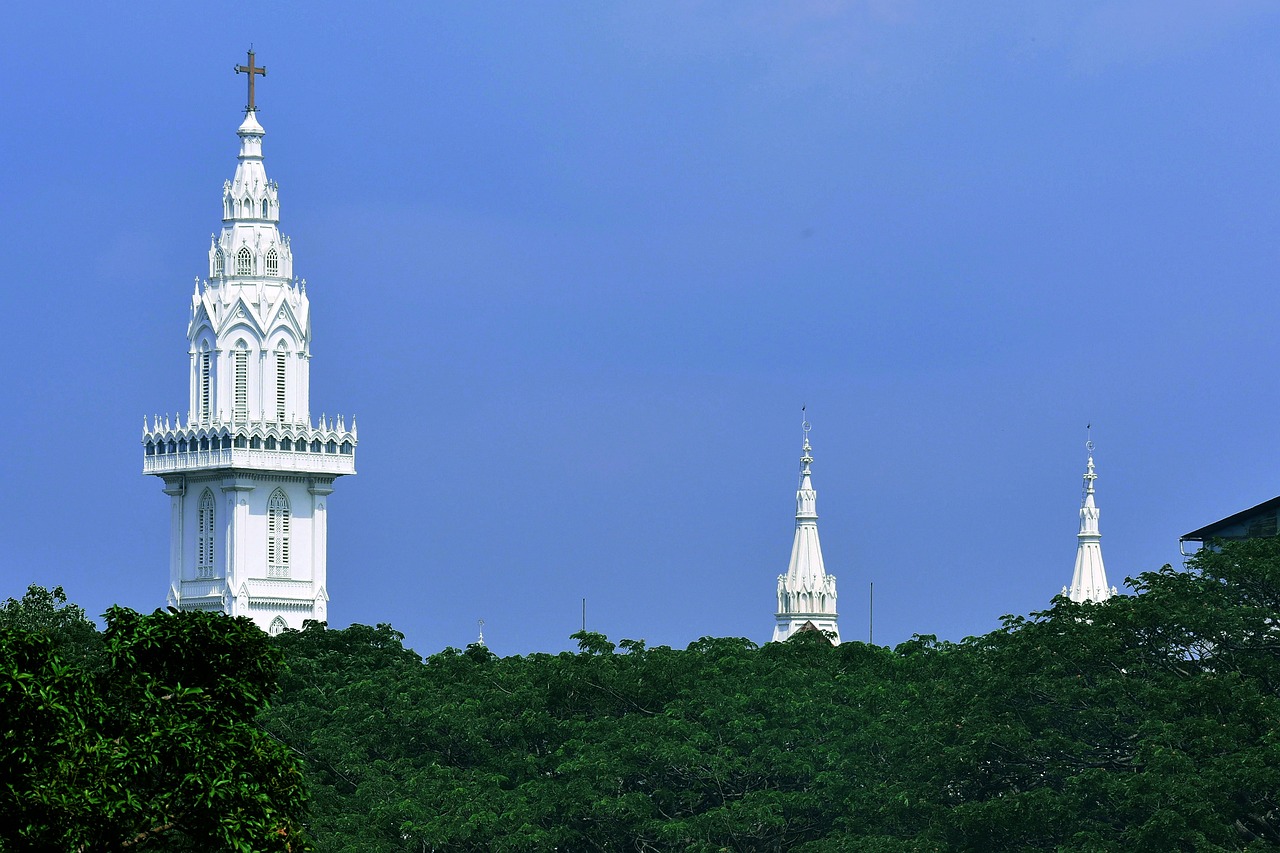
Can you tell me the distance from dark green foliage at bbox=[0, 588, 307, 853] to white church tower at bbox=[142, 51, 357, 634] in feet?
338

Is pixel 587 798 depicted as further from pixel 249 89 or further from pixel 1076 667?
pixel 249 89

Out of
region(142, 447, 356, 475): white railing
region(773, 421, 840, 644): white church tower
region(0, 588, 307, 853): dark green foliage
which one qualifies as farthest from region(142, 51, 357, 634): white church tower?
region(0, 588, 307, 853): dark green foliage

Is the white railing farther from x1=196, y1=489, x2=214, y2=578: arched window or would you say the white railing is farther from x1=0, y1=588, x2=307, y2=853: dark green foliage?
x1=0, y1=588, x2=307, y2=853: dark green foliage

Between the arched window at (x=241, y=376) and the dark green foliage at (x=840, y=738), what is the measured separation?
56399mm

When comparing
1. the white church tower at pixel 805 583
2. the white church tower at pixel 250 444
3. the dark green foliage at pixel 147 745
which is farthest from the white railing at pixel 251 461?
the dark green foliage at pixel 147 745

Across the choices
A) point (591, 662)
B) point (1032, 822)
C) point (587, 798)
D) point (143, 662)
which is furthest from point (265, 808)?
point (591, 662)

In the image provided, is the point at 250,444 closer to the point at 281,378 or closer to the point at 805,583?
the point at 281,378

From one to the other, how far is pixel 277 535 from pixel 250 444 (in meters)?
5.05

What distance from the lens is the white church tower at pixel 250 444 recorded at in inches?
5586

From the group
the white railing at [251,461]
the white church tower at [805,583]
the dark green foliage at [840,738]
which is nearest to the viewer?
the dark green foliage at [840,738]

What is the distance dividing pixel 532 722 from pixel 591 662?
11.9ft

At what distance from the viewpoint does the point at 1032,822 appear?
65.8 meters

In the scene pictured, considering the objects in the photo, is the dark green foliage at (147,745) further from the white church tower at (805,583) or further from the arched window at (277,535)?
the white church tower at (805,583)

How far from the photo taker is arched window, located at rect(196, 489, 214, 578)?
143m
